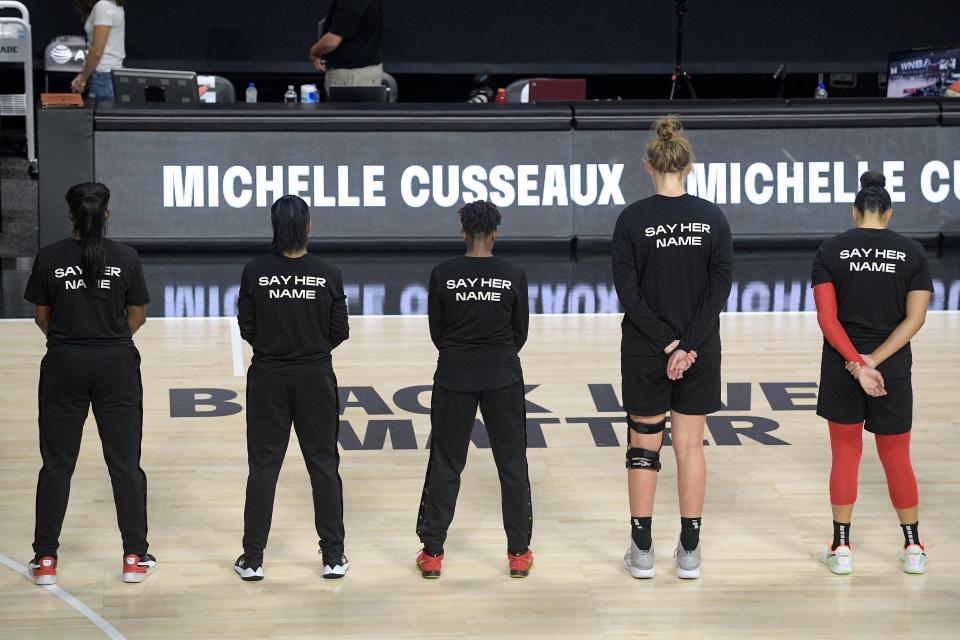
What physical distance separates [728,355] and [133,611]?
471 cm

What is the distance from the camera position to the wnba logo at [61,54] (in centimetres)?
1672

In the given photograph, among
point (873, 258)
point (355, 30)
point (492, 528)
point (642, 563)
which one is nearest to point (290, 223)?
point (492, 528)

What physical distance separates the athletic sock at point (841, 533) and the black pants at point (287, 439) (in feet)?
6.23

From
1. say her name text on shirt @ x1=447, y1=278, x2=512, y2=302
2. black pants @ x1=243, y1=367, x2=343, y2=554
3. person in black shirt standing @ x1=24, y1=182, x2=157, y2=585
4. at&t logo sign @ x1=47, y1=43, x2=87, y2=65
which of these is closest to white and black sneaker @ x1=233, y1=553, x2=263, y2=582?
black pants @ x1=243, y1=367, x2=343, y2=554

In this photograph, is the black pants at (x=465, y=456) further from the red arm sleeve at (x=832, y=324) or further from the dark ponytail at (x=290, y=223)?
the red arm sleeve at (x=832, y=324)

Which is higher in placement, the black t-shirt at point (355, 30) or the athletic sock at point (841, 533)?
the black t-shirt at point (355, 30)

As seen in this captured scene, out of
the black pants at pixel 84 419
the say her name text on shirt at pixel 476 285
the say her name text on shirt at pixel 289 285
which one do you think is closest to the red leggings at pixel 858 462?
the say her name text on shirt at pixel 476 285

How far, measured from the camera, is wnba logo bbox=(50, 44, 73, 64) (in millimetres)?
16719

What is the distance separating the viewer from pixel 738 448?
23.0 feet

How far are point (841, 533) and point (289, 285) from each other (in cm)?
230

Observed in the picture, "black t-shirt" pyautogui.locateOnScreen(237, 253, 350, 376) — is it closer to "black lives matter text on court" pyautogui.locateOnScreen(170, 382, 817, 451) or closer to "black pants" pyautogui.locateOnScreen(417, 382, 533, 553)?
"black pants" pyautogui.locateOnScreen(417, 382, 533, 553)

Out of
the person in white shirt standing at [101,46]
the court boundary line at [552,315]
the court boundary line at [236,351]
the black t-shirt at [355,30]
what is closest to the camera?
the court boundary line at [236,351]

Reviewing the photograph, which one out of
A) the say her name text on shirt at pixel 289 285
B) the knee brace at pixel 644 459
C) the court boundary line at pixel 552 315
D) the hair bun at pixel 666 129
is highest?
the hair bun at pixel 666 129

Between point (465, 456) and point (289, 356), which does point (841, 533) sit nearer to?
point (465, 456)
